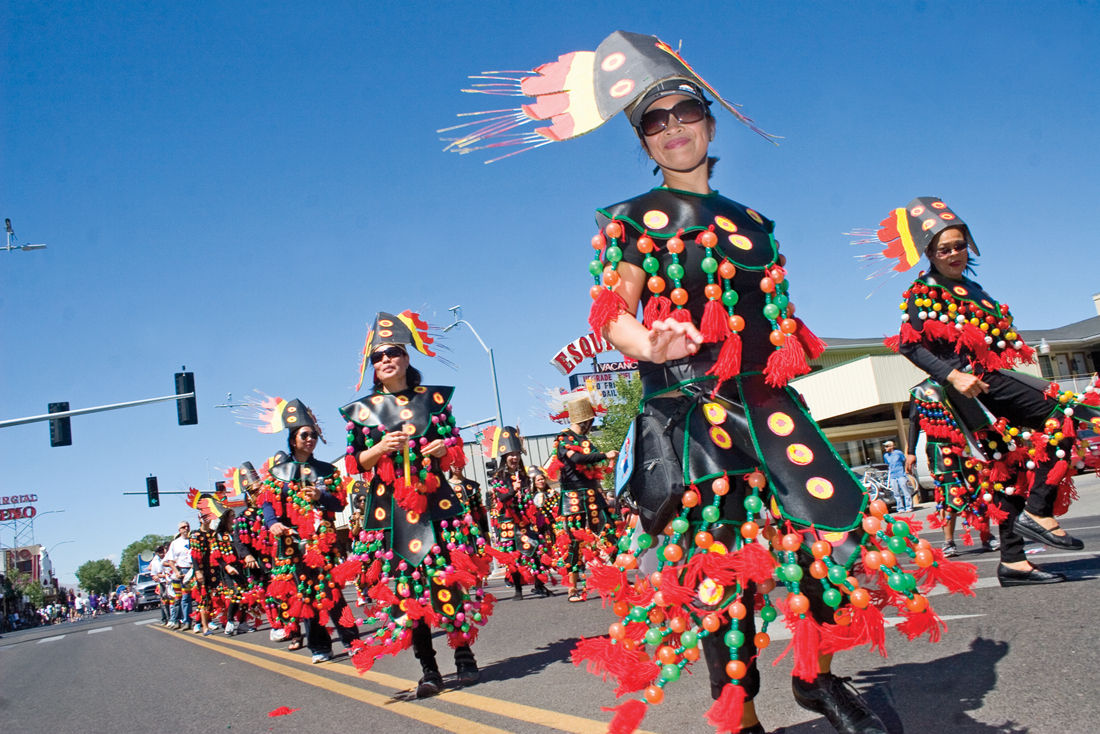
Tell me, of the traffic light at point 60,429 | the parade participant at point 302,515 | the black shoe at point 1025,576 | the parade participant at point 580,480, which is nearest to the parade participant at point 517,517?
the parade participant at point 580,480

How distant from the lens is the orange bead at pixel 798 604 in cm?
222

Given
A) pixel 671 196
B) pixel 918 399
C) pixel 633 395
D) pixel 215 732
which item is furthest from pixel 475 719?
pixel 633 395

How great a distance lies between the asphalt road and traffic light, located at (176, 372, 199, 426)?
45.9ft

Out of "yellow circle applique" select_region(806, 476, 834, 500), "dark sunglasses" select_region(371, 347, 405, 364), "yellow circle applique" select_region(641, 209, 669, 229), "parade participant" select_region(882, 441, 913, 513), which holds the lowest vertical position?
"parade participant" select_region(882, 441, 913, 513)

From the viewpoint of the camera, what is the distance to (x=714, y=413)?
8.15 feet

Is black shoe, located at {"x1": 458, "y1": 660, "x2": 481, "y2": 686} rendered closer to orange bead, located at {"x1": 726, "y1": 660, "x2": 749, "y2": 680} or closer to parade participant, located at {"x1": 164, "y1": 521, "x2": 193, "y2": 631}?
orange bead, located at {"x1": 726, "y1": 660, "x2": 749, "y2": 680}

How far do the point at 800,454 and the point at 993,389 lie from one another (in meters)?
3.21

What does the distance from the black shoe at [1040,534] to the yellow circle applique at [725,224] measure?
356 cm

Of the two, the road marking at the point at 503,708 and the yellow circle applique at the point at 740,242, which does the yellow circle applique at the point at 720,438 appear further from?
the road marking at the point at 503,708

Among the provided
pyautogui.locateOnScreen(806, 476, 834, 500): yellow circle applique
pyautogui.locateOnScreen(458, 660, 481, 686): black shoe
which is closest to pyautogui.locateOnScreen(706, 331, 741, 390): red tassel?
pyautogui.locateOnScreen(806, 476, 834, 500): yellow circle applique

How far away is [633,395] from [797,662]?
3685 centimetres

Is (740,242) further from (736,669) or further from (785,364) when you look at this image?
(736,669)

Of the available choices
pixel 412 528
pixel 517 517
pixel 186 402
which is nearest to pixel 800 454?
pixel 412 528

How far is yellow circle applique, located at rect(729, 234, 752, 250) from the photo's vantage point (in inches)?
104
